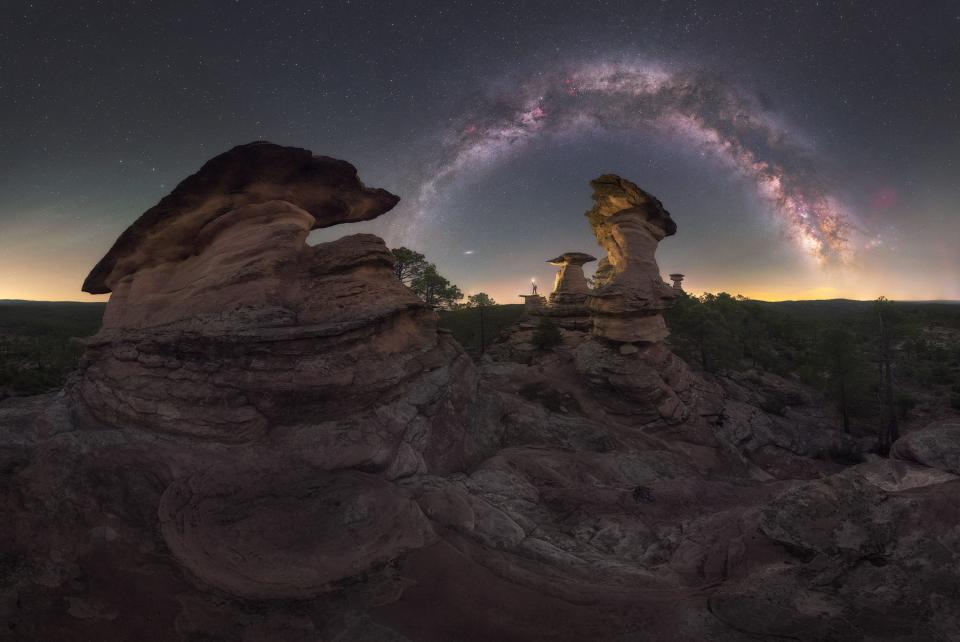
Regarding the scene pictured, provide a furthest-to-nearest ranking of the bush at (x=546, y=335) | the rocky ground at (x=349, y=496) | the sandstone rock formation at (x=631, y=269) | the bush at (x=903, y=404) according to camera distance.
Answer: the bush at (x=546, y=335)
the bush at (x=903, y=404)
the sandstone rock formation at (x=631, y=269)
the rocky ground at (x=349, y=496)

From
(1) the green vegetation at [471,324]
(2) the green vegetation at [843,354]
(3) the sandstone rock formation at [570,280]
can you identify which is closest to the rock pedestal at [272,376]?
(3) the sandstone rock formation at [570,280]

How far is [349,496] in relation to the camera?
7.52 metres

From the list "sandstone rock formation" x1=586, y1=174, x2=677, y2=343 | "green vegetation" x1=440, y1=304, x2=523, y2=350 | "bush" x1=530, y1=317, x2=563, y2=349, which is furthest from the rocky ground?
"green vegetation" x1=440, y1=304, x2=523, y2=350

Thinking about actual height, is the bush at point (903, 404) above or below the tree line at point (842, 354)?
below

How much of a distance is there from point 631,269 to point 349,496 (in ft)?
59.7

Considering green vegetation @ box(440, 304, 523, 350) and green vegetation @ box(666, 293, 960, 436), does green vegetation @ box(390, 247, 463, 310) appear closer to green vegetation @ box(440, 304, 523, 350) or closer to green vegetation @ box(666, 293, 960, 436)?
green vegetation @ box(440, 304, 523, 350)

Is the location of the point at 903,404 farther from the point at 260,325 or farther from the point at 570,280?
the point at 260,325

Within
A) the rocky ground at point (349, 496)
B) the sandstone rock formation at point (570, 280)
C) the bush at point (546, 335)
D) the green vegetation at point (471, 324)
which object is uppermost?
the sandstone rock formation at point (570, 280)

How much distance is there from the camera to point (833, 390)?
2555cm

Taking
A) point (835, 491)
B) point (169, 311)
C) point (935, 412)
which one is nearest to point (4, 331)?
point (169, 311)

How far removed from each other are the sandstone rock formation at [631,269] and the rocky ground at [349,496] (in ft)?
23.2

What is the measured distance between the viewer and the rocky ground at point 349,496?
5.14 meters

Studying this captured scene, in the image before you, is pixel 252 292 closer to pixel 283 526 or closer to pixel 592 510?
pixel 283 526

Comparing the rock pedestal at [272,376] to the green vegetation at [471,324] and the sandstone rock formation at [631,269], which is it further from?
the green vegetation at [471,324]
